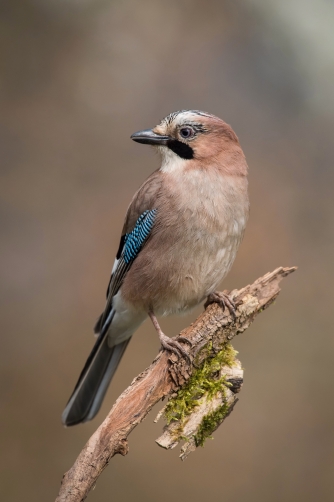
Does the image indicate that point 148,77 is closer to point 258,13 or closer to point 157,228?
point 258,13

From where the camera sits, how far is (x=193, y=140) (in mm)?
3342

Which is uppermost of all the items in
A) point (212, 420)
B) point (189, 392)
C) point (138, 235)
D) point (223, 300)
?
point (138, 235)

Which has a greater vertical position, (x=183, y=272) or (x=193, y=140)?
(x=193, y=140)

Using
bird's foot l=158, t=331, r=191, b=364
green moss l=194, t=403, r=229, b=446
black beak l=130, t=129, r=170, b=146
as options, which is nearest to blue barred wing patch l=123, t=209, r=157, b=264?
black beak l=130, t=129, r=170, b=146

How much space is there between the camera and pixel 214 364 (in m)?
3.06

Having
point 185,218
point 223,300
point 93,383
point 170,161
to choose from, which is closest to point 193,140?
point 170,161

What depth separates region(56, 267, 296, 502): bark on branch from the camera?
262 cm

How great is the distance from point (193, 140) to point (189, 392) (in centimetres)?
144

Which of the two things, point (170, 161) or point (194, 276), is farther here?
point (170, 161)

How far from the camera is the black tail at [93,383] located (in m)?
3.73

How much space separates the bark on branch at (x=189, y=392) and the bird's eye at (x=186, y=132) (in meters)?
0.94

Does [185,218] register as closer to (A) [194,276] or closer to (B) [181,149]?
(A) [194,276]

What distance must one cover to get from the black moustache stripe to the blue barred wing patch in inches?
14.6

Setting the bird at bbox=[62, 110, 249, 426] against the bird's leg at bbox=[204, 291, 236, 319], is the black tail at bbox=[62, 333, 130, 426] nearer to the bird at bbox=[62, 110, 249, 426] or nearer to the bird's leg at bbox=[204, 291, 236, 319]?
the bird at bbox=[62, 110, 249, 426]
